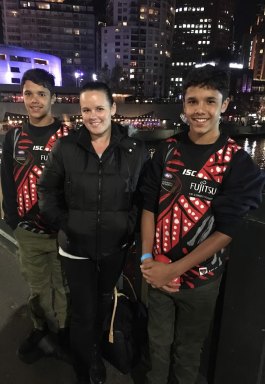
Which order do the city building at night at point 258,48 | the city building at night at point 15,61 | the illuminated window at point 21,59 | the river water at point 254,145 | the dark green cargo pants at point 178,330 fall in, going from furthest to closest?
the city building at night at point 258,48, the illuminated window at point 21,59, the city building at night at point 15,61, the river water at point 254,145, the dark green cargo pants at point 178,330

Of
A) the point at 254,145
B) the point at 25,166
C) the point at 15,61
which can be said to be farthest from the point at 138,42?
the point at 25,166

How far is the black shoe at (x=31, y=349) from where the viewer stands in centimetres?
268

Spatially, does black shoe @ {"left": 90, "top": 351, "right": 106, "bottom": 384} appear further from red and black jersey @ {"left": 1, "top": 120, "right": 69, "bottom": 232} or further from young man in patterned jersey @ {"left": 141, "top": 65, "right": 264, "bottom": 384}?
red and black jersey @ {"left": 1, "top": 120, "right": 69, "bottom": 232}

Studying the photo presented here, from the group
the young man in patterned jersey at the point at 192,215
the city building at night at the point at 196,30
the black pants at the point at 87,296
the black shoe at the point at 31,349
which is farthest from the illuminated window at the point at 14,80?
the city building at night at the point at 196,30

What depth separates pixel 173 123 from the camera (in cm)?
6203

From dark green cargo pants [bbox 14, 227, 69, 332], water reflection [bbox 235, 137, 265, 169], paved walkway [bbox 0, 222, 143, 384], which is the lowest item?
water reflection [bbox 235, 137, 265, 169]

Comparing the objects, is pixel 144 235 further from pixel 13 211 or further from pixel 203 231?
pixel 13 211

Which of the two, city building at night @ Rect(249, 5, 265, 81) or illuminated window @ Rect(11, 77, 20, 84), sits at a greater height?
city building at night @ Rect(249, 5, 265, 81)

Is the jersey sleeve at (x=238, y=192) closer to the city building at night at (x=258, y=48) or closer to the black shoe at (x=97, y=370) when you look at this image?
the black shoe at (x=97, y=370)

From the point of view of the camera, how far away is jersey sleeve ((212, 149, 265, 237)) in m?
1.71

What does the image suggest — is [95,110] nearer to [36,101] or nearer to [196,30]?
[36,101]

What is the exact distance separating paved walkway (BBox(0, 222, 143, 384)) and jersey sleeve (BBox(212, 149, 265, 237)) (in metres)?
1.68

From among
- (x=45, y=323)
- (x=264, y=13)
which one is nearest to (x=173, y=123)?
(x=45, y=323)

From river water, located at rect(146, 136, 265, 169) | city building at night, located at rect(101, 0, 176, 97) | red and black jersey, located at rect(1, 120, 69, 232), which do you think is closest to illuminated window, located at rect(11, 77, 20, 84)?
city building at night, located at rect(101, 0, 176, 97)
